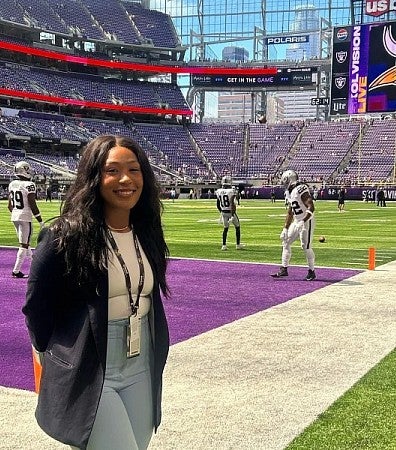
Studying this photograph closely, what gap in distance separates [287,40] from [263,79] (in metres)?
5.86

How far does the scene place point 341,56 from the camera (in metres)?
57.0

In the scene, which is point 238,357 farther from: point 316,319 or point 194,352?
point 316,319

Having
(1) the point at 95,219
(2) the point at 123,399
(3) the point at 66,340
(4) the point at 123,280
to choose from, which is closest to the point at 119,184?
(1) the point at 95,219

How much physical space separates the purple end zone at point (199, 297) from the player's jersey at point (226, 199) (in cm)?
325

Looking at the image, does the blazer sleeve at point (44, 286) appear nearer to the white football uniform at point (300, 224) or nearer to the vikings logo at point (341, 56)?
the white football uniform at point (300, 224)

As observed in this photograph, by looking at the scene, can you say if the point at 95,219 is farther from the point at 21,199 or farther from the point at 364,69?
the point at 364,69

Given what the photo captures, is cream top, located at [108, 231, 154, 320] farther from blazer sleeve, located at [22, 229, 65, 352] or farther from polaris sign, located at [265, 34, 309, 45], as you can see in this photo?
polaris sign, located at [265, 34, 309, 45]

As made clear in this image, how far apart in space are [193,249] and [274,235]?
5.13 meters

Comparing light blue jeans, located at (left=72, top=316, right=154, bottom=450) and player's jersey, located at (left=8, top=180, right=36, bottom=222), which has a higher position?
player's jersey, located at (left=8, top=180, right=36, bottom=222)

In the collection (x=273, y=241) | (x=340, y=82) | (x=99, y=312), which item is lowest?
(x=273, y=241)

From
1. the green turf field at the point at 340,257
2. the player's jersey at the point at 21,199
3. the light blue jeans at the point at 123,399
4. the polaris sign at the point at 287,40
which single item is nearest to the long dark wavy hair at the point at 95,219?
the light blue jeans at the point at 123,399

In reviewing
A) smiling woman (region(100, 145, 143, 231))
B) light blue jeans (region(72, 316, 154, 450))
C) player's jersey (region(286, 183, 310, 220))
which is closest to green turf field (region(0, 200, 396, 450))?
smiling woman (region(100, 145, 143, 231))

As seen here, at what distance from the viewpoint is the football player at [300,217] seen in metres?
11.0

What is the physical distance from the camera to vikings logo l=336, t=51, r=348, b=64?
186 ft
